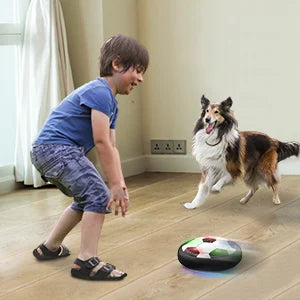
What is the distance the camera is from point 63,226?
286 centimetres

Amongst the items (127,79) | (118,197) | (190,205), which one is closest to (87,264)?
(118,197)

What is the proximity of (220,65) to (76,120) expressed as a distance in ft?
7.51

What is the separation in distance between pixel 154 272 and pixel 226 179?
4.08 ft

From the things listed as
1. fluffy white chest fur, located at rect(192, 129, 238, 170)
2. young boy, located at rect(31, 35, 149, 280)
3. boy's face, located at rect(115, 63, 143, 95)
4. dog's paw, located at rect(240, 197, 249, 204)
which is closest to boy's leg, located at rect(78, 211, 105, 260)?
young boy, located at rect(31, 35, 149, 280)

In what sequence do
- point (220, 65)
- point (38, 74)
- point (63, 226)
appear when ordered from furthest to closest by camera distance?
point (220, 65) → point (38, 74) → point (63, 226)

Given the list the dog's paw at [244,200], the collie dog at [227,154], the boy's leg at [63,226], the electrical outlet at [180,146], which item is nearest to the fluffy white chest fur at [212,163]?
the collie dog at [227,154]

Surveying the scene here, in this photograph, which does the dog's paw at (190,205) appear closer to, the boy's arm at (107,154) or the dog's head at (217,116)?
the dog's head at (217,116)

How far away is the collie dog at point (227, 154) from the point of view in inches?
149

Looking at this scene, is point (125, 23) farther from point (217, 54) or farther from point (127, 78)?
point (127, 78)

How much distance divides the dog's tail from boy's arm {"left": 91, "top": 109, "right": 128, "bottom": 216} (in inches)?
64.0

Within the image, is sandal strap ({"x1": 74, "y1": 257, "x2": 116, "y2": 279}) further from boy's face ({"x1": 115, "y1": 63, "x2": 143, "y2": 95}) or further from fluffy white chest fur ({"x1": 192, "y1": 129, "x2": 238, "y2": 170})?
fluffy white chest fur ({"x1": 192, "y1": 129, "x2": 238, "y2": 170})

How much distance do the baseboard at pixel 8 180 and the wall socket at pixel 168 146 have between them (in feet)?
3.33

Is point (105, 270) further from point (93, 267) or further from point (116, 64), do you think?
point (116, 64)

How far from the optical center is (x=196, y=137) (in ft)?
12.7
